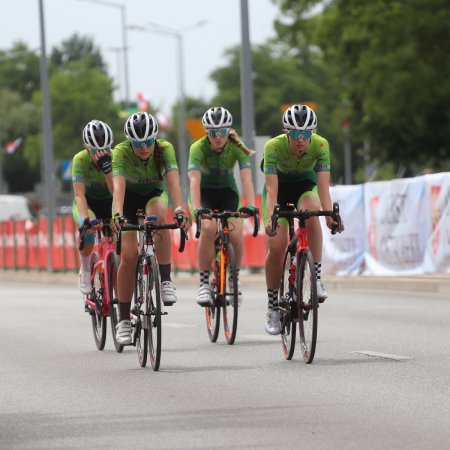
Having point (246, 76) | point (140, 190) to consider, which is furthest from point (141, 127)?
point (246, 76)

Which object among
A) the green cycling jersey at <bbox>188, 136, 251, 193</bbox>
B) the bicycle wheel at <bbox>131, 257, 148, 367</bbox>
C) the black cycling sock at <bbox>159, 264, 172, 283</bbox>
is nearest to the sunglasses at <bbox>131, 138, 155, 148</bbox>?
the bicycle wheel at <bbox>131, 257, 148, 367</bbox>

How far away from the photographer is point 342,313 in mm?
17062

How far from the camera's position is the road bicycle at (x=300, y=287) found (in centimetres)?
1095

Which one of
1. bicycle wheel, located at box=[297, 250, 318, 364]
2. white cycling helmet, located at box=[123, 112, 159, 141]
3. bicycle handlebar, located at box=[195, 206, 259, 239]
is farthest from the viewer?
bicycle handlebar, located at box=[195, 206, 259, 239]

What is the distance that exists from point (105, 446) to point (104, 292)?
522 cm

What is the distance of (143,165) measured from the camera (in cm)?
1164

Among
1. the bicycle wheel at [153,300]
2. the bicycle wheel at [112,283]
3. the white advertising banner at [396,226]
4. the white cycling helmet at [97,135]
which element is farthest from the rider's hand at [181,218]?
the white advertising banner at [396,226]

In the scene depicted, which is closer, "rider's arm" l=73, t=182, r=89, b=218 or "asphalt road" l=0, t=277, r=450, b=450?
"asphalt road" l=0, t=277, r=450, b=450

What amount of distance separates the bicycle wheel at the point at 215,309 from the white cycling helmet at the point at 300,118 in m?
2.36

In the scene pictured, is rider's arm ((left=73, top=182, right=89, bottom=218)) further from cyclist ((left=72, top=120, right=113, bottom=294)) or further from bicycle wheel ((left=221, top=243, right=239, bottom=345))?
bicycle wheel ((left=221, top=243, right=239, bottom=345))

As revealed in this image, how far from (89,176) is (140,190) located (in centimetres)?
152

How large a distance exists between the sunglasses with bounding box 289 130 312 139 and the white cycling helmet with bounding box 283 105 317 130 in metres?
0.05

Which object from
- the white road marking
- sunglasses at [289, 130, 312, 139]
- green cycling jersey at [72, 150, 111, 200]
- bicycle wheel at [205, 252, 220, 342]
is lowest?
the white road marking

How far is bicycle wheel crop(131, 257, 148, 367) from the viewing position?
36.6 ft
